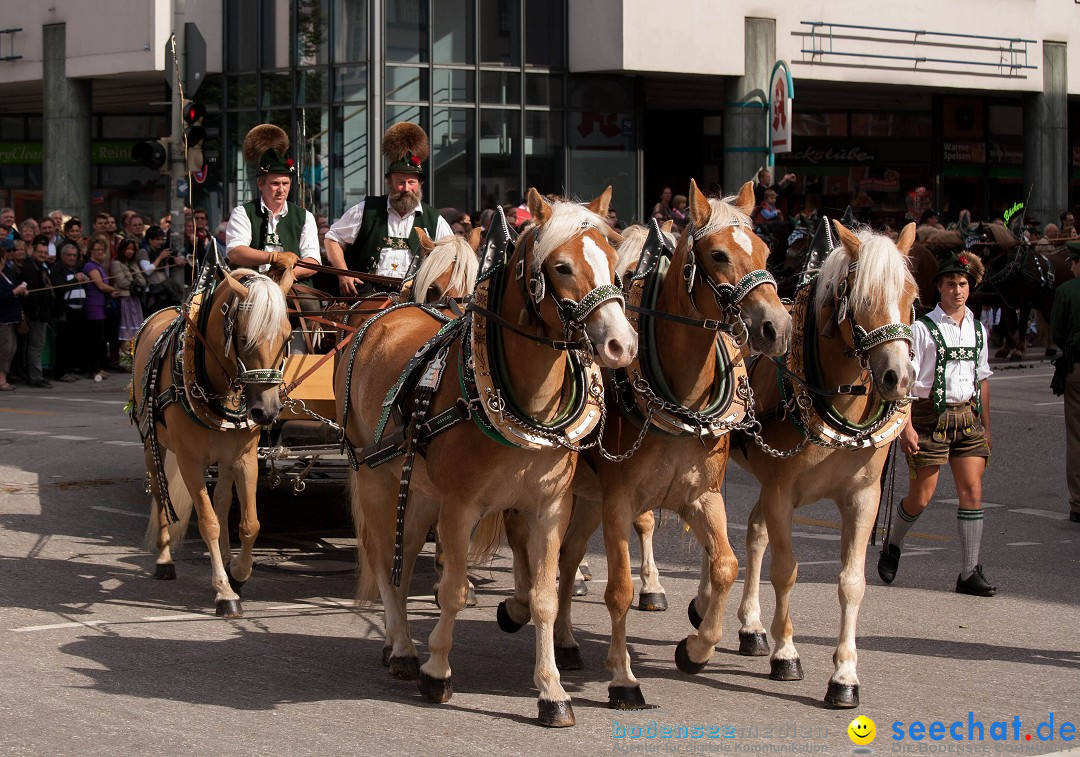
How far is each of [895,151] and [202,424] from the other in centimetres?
2936

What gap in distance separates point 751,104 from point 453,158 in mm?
6138

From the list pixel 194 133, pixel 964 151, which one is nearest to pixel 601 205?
pixel 194 133

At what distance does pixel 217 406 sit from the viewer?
8.94 m

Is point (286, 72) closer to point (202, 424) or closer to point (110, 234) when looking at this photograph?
point (110, 234)

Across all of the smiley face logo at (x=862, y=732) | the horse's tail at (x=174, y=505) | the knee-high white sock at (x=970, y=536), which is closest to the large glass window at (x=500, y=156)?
the horse's tail at (x=174, y=505)

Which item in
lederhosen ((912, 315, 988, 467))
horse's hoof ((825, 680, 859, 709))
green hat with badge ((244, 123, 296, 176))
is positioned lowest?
horse's hoof ((825, 680, 859, 709))

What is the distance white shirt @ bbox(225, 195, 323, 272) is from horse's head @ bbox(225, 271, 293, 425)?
3.37ft

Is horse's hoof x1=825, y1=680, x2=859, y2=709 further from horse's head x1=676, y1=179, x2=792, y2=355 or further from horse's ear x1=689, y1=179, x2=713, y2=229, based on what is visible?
horse's ear x1=689, y1=179, x2=713, y2=229

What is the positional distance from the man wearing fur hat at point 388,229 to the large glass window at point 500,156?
1709cm

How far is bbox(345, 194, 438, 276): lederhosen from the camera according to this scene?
34.3 feet

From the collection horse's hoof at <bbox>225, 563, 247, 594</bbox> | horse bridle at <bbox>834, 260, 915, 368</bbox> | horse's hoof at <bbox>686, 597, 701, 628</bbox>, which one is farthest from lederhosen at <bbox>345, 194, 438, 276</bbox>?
horse bridle at <bbox>834, 260, 915, 368</bbox>

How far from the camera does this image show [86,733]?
240 inches

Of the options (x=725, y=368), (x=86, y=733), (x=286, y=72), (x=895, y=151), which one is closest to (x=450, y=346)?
(x=725, y=368)

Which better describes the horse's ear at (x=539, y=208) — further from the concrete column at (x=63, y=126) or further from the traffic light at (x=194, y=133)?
the concrete column at (x=63, y=126)
